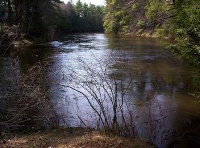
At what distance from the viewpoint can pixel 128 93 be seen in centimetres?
1503

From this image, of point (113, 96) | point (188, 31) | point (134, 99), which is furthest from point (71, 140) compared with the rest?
point (134, 99)

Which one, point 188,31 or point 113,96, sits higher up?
point 188,31

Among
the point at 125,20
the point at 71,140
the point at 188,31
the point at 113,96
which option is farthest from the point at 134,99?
the point at 125,20

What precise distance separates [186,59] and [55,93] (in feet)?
22.1

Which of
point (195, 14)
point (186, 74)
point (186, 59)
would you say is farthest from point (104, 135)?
point (186, 74)

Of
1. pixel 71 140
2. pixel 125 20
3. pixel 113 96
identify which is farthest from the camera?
pixel 125 20

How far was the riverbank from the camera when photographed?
8.00 metres

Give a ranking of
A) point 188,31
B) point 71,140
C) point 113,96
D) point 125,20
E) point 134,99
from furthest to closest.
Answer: point 125,20 → point 134,99 → point 113,96 → point 188,31 → point 71,140

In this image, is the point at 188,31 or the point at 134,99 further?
the point at 134,99

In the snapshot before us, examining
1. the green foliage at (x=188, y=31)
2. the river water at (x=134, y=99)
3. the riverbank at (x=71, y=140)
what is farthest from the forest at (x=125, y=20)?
the riverbank at (x=71, y=140)

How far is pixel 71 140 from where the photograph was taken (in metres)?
8.48

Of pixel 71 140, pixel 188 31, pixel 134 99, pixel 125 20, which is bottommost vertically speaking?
pixel 134 99

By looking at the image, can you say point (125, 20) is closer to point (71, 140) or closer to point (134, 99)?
point (134, 99)

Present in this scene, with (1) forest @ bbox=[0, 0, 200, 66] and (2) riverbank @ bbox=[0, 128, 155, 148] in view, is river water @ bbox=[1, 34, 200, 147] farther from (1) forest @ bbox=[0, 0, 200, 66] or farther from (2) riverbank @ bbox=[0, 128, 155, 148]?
(1) forest @ bbox=[0, 0, 200, 66]
